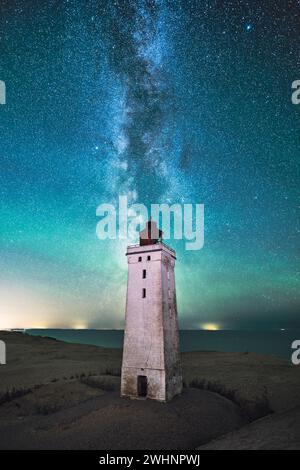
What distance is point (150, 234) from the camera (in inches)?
872

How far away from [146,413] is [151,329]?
4.83 m

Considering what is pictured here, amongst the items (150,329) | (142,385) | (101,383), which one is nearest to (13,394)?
(101,383)

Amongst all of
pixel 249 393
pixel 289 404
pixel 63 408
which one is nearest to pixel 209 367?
pixel 249 393

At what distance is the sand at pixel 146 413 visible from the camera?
570 inches

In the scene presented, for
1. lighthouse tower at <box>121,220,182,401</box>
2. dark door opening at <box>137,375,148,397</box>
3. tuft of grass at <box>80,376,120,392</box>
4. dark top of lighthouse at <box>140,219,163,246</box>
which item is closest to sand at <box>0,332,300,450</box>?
tuft of grass at <box>80,376,120,392</box>

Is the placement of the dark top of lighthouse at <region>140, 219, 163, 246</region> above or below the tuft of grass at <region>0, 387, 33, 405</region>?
above

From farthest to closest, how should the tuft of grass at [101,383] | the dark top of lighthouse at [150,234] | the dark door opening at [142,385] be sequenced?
the tuft of grass at [101,383] → the dark top of lighthouse at [150,234] → the dark door opening at [142,385]

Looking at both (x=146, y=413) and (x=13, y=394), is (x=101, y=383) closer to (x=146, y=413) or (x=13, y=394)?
(x=13, y=394)

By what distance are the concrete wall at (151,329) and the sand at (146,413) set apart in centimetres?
115

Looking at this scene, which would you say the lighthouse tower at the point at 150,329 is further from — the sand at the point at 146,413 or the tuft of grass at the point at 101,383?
the tuft of grass at the point at 101,383

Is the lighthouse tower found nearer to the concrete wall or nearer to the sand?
the concrete wall

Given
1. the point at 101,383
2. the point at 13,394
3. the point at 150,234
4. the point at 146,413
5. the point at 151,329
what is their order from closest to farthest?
the point at 146,413, the point at 151,329, the point at 13,394, the point at 150,234, the point at 101,383

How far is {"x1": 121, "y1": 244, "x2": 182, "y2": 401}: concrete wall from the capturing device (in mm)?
19172

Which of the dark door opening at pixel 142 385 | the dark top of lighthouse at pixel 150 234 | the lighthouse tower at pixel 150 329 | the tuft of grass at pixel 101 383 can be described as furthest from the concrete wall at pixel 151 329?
the tuft of grass at pixel 101 383
